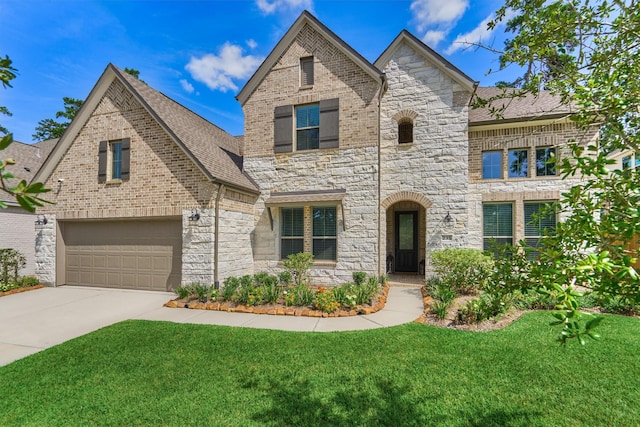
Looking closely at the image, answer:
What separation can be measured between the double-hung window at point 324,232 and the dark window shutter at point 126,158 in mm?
6328

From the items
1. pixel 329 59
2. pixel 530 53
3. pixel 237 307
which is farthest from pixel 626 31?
pixel 329 59

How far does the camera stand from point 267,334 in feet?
18.0

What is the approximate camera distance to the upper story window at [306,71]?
10.4 meters

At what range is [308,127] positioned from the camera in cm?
1038

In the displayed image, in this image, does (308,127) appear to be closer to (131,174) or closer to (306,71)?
(306,71)

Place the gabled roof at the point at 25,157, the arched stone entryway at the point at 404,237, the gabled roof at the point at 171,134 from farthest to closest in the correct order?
the gabled roof at the point at 25,157 < the arched stone entryway at the point at 404,237 < the gabled roof at the point at 171,134

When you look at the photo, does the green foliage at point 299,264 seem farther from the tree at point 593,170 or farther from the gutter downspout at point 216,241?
the tree at point 593,170

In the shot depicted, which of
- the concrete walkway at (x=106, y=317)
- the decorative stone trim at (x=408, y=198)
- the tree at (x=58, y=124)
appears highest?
the tree at (x=58, y=124)

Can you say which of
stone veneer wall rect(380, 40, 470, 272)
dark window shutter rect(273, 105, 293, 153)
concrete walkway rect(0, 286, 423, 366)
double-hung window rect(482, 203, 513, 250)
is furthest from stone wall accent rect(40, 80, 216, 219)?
double-hung window rect(482, 203, 513, 250)

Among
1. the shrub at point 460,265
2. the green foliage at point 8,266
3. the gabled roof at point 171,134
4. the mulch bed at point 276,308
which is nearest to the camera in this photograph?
the mulch bed at point 276,308

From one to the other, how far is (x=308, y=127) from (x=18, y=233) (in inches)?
529

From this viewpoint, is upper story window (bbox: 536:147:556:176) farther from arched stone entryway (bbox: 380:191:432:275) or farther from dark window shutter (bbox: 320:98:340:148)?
dark window shutter (bbox: 320:98:340:148)

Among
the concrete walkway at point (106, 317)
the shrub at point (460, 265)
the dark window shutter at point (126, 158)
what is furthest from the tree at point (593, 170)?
the dark window shutter at point (126, 158)

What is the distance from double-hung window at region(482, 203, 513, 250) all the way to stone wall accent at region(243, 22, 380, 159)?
5.30 m
